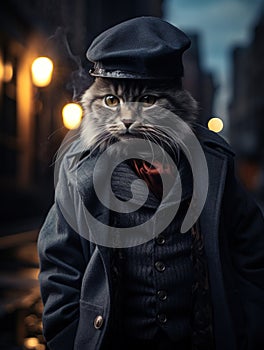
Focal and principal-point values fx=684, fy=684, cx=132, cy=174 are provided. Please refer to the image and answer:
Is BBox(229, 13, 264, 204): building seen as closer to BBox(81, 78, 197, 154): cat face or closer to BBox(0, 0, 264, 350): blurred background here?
BBox(0, 0, 264, 350): blurred background

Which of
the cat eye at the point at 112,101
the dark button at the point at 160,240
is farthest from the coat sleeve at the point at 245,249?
the cat eye at the point at 112,101

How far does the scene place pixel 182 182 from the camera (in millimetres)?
2928

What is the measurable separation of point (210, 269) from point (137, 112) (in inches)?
28.2

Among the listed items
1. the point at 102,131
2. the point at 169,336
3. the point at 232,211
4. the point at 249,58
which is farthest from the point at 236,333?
the point at 249,58

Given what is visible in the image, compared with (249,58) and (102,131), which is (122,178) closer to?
(102,131)

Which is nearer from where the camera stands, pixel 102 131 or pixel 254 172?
pixel 102 131

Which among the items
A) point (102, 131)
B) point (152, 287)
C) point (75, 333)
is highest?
point (102, 131)

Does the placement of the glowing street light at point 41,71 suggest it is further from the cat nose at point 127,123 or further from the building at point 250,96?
the building at point 250,96

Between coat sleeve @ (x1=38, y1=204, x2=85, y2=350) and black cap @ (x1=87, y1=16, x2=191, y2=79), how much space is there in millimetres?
685

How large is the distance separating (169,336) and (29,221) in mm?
15887

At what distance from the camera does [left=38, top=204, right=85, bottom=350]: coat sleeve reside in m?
2.89

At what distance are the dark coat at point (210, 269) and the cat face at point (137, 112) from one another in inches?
6.6

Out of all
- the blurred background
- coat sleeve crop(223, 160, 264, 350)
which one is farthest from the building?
coat sleeve crop(223, 160, 264, 350)

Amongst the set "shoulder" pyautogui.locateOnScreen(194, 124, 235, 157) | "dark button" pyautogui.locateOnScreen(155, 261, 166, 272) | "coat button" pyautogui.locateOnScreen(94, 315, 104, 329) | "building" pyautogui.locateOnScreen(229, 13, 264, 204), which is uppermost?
"shoulder" pyautogui.locateOnScreen(194, 124, 235, 157)
